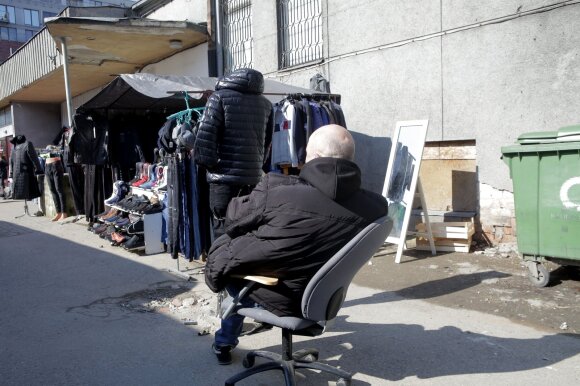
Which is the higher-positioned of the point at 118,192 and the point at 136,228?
the point at 118,192

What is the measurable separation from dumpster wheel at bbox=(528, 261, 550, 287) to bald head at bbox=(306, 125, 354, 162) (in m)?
3.17

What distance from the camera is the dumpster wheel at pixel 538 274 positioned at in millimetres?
5020

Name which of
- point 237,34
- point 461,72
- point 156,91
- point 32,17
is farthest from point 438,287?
point 32,17

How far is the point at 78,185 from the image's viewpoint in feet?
31.8

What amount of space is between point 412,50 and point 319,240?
18.3 feet

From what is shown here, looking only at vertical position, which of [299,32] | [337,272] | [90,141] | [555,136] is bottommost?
[337,272]

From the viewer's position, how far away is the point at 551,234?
4867 millimetres

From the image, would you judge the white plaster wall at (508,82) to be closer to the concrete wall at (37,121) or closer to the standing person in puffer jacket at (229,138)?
the standing person in puffer jacket at (229,138)

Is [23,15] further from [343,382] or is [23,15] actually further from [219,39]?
[343,382]

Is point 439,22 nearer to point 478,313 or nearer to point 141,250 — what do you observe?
point 478,313

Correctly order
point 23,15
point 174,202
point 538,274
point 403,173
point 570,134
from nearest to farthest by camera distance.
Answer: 1. point 570,134
2. point 538,274
3. point 174,202
4. point 403,173
5. point 23,15

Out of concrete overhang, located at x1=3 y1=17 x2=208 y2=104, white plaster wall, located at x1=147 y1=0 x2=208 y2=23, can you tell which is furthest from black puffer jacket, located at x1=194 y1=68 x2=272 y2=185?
white plaster wall, located at x1=147 y1=0 x2=208 y2=23

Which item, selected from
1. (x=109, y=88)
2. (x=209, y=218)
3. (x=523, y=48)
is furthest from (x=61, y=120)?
(x=523, y=48)

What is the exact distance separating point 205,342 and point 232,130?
1.87 meters
